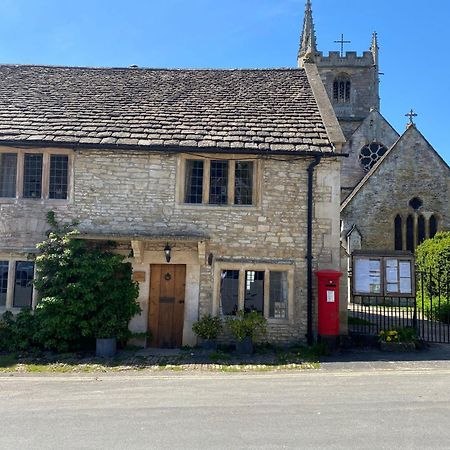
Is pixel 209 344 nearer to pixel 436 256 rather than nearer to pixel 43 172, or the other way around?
pixel 43 172

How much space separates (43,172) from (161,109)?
4.13 m

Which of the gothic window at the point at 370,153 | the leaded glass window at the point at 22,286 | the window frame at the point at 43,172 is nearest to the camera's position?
the leaded glass window at the point at 22,286

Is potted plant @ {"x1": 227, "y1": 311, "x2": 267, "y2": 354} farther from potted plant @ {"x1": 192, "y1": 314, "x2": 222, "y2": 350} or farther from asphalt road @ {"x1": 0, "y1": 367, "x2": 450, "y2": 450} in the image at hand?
asphalt road @ {"x1": 0, "y1": 367, "x2": 450, "y2": 450}

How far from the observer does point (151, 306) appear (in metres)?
11.1

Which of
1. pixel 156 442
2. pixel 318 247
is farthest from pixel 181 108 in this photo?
pixel 156 442

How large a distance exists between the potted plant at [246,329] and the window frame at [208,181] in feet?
9.79

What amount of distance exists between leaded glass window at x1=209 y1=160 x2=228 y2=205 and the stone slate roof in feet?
2.22

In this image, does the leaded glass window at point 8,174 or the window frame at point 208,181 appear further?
the leaded glass window at point 8,174

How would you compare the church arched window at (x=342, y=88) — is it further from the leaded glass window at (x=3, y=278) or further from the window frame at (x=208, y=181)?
the leaded glass window at (x=3, y=278)

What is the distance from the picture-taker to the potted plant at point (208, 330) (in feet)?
34.1

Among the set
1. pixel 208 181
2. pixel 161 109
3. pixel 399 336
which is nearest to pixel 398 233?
pixel 399 336

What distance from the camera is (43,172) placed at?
11.4 m

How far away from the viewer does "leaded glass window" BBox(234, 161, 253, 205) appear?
37.9 ft

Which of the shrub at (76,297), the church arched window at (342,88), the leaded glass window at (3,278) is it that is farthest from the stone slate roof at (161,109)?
the church arched window at (342,88)
